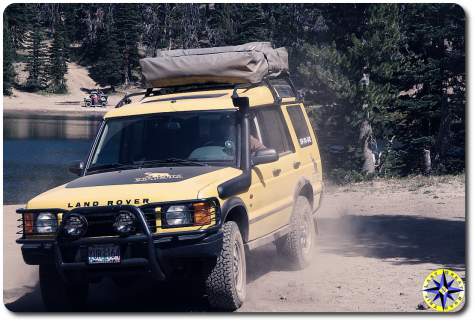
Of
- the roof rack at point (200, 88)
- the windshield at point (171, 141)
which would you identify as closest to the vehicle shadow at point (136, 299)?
the windshield at point (171, 141)

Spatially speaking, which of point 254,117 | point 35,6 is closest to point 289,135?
point 254,117

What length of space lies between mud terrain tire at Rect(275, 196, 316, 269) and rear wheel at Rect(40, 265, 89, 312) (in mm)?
2697

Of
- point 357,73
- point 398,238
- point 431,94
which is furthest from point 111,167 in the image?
point 431,94

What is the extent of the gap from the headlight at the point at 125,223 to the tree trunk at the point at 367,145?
1690 centimetres

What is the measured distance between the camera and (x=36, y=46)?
31.3 metres

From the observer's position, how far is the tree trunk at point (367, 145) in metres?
23.7

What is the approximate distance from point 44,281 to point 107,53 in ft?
69.2

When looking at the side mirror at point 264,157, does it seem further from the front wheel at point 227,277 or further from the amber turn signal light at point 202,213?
the amber turn signal light at point 202,213

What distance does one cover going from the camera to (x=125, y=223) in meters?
7.14

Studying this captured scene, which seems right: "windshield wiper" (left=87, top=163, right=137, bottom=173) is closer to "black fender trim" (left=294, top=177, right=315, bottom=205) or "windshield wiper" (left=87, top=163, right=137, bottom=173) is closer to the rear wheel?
the rear wheel

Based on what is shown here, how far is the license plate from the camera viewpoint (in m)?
7.17

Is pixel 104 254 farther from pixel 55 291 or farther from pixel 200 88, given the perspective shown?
pixel 200 88

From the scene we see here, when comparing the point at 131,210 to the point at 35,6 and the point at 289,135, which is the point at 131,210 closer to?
the point at 289,135

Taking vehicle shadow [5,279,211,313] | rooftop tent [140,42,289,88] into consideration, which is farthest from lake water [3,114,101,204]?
vehicle shadow [5,279,211,313]
